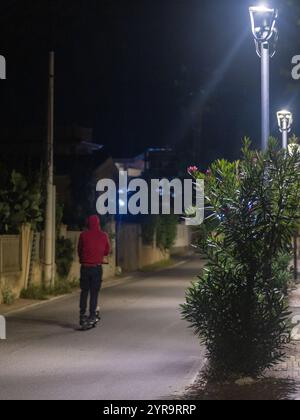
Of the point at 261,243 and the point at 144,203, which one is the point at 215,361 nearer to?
the point at 261,243

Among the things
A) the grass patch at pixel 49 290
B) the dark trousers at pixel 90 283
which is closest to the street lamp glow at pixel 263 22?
the dark trousers at pixel 90 283

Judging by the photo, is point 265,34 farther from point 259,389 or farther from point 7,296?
point 7,296

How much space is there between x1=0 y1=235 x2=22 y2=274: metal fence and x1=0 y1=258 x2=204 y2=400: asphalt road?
4.31 feet

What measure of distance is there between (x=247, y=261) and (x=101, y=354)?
3.16m

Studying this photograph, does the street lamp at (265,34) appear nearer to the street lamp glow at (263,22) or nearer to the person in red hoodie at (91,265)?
the street lamp glow at (263,22)

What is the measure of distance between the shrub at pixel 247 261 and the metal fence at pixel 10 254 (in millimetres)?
9738

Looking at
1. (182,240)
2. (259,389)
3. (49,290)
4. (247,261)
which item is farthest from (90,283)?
(182,240)

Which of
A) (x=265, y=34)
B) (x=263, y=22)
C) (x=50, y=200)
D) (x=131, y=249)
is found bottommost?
(x=131, y=249)

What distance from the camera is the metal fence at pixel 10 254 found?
1836cm

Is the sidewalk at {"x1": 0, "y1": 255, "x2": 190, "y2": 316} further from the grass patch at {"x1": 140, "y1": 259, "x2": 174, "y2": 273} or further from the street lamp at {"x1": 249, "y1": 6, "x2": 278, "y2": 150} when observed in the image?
the street lamp at {"x1": 249, "y1": 6, "x2": 278, "y2": 150}

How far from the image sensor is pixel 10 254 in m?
18.9

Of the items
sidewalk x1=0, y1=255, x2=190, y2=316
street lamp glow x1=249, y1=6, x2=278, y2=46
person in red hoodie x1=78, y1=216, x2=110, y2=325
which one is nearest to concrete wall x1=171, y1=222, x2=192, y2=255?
sidewalk x1=0, y1=255, x2=190, y2=316

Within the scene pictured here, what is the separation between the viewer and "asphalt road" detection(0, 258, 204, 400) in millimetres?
8945
